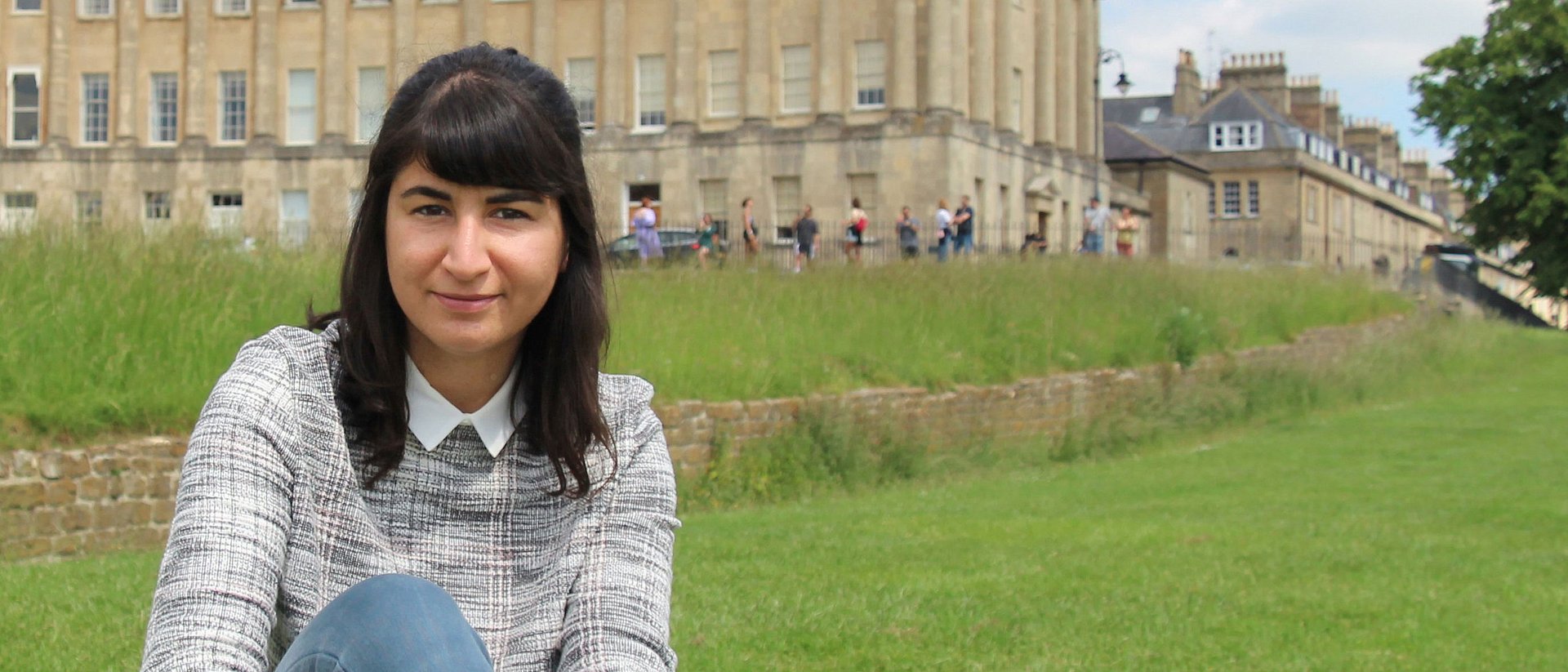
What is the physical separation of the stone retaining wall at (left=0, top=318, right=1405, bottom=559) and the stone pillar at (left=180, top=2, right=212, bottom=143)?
3717 centimetres

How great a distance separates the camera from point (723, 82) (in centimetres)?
5034

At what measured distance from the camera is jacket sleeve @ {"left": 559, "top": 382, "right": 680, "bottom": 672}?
9.89 ft

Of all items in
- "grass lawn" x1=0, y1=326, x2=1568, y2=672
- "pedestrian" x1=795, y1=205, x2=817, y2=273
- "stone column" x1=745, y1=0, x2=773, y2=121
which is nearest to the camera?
"grass lawn" x1=0, y1=326, x2=1568, y2=672

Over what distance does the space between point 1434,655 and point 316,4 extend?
50.5 m

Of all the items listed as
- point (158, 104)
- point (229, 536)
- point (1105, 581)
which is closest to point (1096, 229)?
point (158, 104)

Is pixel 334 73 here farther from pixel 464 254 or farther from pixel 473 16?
pixel 464 254

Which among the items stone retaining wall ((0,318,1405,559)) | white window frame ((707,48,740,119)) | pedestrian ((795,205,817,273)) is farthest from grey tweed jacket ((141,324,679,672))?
white window frame ((707,48,740,119))

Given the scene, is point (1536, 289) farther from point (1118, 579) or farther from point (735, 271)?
point (1118, 579)

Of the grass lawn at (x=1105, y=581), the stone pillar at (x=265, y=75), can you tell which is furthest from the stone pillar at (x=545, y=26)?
the grass lawn at (x=1105, y=581)

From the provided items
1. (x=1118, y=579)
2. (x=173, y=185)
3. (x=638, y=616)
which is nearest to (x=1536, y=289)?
(x=173, y=185)

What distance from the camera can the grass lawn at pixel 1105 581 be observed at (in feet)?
24.0

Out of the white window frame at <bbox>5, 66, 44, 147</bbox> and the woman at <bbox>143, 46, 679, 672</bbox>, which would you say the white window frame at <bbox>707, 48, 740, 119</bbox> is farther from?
the woman at <bbox>143, 46, 679, 672</bbox>

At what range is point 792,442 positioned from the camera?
16391 millimetres

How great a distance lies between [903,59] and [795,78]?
11.4 feet
